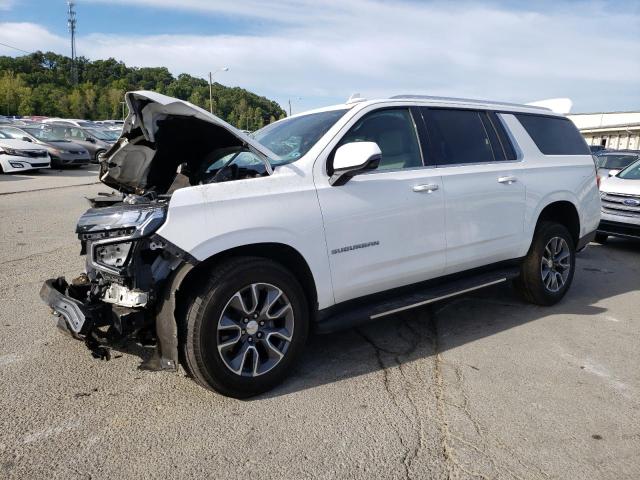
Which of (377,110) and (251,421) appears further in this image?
(377,110)

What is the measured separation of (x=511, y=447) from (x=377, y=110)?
2481mm

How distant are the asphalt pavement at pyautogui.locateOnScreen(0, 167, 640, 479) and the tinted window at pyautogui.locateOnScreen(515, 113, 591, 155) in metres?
1.73

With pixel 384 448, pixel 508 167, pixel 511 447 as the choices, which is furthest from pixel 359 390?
pixel 508 167

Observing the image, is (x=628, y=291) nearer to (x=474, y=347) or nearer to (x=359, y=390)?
(x=474, y=347)

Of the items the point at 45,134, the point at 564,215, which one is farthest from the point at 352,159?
the point at 45,134

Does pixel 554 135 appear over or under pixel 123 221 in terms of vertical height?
over

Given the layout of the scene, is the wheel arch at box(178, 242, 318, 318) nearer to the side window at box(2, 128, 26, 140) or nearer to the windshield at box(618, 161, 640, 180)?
the windshield at box(618, 161, 640, 180)

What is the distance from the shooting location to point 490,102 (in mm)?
4824

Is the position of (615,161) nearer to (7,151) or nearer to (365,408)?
(365,408)

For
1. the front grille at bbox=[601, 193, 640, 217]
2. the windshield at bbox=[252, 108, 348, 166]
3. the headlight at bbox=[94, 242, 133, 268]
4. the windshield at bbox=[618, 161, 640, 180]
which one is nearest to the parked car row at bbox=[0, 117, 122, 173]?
the windshield at bbox=[252, 108, 348, 166]

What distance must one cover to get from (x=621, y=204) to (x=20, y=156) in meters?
16.2

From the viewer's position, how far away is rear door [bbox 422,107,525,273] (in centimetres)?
411

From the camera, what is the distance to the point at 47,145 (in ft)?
59.8

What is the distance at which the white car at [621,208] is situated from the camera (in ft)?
26.0
